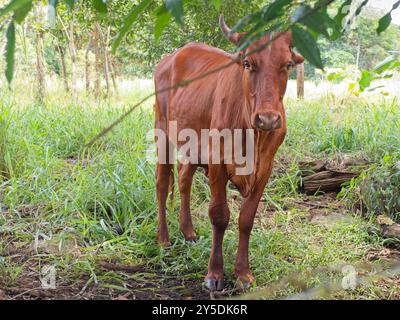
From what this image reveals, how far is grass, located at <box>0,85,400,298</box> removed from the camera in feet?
10.4

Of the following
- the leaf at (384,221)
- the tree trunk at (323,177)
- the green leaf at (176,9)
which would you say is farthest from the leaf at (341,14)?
the tree trunk at (323,177)

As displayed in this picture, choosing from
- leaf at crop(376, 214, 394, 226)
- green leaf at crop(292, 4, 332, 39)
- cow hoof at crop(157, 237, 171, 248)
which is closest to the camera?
green leaf at crop(292, 4, 332, 39)

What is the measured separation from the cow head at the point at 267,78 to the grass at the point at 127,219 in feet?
2.65

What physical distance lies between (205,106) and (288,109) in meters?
3.98

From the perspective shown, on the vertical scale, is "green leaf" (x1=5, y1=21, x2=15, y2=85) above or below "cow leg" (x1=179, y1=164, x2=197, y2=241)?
above

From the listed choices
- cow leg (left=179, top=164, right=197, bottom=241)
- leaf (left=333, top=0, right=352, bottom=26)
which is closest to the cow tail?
cow leg (left=179, top=164, right=197, bottom=241)

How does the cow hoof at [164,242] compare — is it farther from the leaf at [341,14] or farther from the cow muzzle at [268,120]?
the leaf at [341,14]

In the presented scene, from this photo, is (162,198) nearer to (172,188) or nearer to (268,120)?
(172,188)

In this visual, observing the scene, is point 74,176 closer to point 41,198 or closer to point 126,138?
point 41,198

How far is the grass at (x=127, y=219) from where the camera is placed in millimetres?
3184

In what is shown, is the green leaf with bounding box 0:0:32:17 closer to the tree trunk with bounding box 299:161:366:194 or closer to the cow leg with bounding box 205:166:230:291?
the cow leg with bounding box 205:166:230:291

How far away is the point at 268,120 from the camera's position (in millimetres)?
2518

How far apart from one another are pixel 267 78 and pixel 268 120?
0.24 meters
